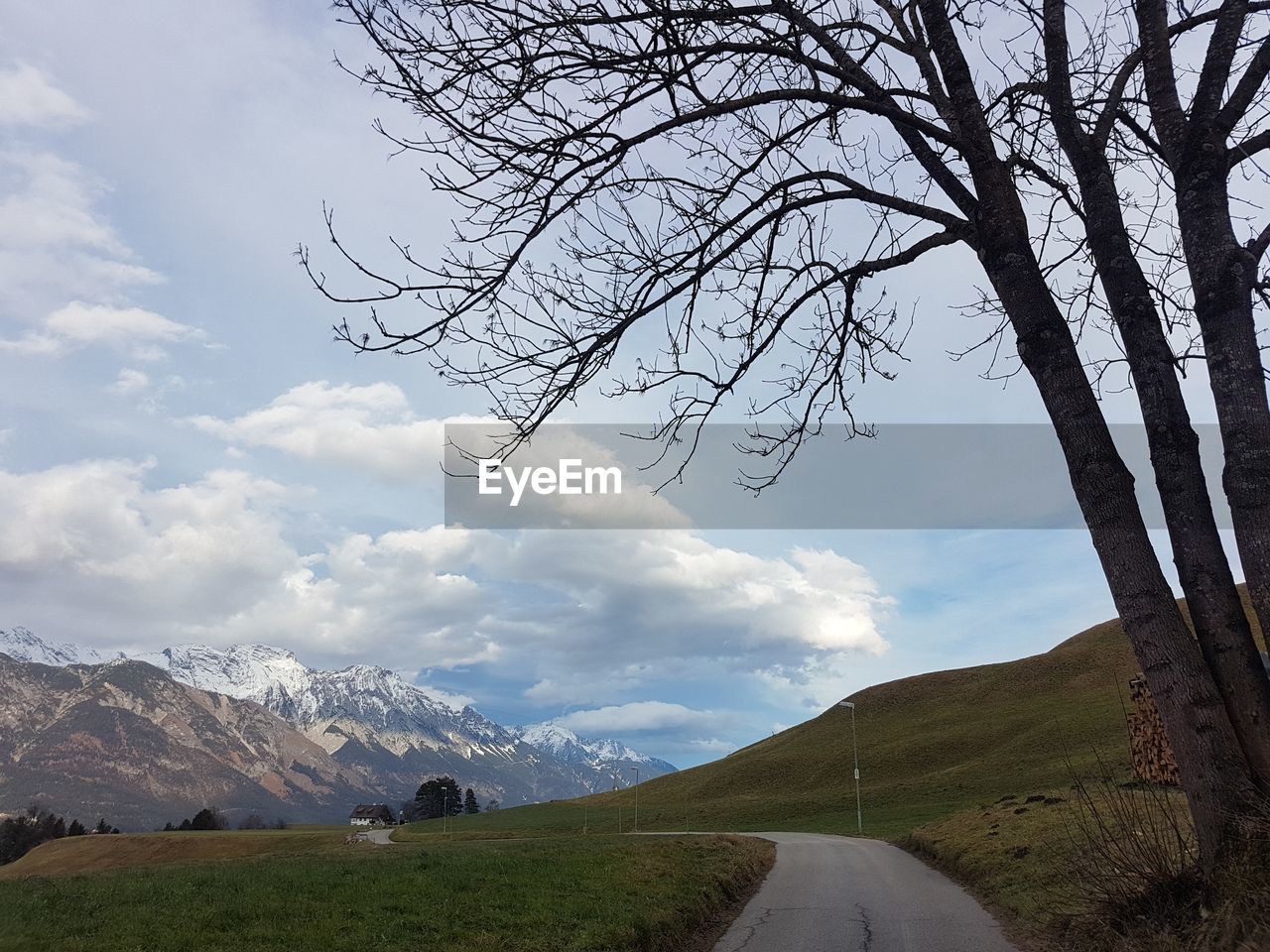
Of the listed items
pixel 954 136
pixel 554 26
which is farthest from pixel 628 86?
pixel 954 136

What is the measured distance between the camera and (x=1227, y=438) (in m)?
4.95

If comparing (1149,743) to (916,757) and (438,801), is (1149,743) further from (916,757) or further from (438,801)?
(438,801)

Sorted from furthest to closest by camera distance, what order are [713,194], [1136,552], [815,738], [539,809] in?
1. [539,809]
2. [815,738]
3. [713,194]
4. [1136,552]

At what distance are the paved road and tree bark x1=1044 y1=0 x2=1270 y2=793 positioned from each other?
7579 millimetres

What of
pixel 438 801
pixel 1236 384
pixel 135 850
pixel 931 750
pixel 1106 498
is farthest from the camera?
pixel 438 801

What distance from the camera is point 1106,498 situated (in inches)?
199

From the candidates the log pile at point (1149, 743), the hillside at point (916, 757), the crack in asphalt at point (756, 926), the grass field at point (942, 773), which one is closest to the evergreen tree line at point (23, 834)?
the grass field at point (942, 773)

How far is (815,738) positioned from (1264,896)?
339ft

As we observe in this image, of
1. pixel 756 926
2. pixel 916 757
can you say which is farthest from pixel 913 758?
pixel 756 926

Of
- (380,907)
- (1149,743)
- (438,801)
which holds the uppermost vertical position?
(1149,743)

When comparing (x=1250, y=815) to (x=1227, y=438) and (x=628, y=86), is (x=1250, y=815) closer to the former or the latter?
(x=1227, y=438)

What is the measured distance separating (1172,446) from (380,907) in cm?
1124

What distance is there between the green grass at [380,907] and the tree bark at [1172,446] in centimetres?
762

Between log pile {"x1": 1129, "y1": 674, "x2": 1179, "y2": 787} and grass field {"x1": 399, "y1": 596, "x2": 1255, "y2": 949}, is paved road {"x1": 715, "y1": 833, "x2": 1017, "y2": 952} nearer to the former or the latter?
grass field {"x1": 399, "y1": 596, "x2": 1255, "y2": 949}
